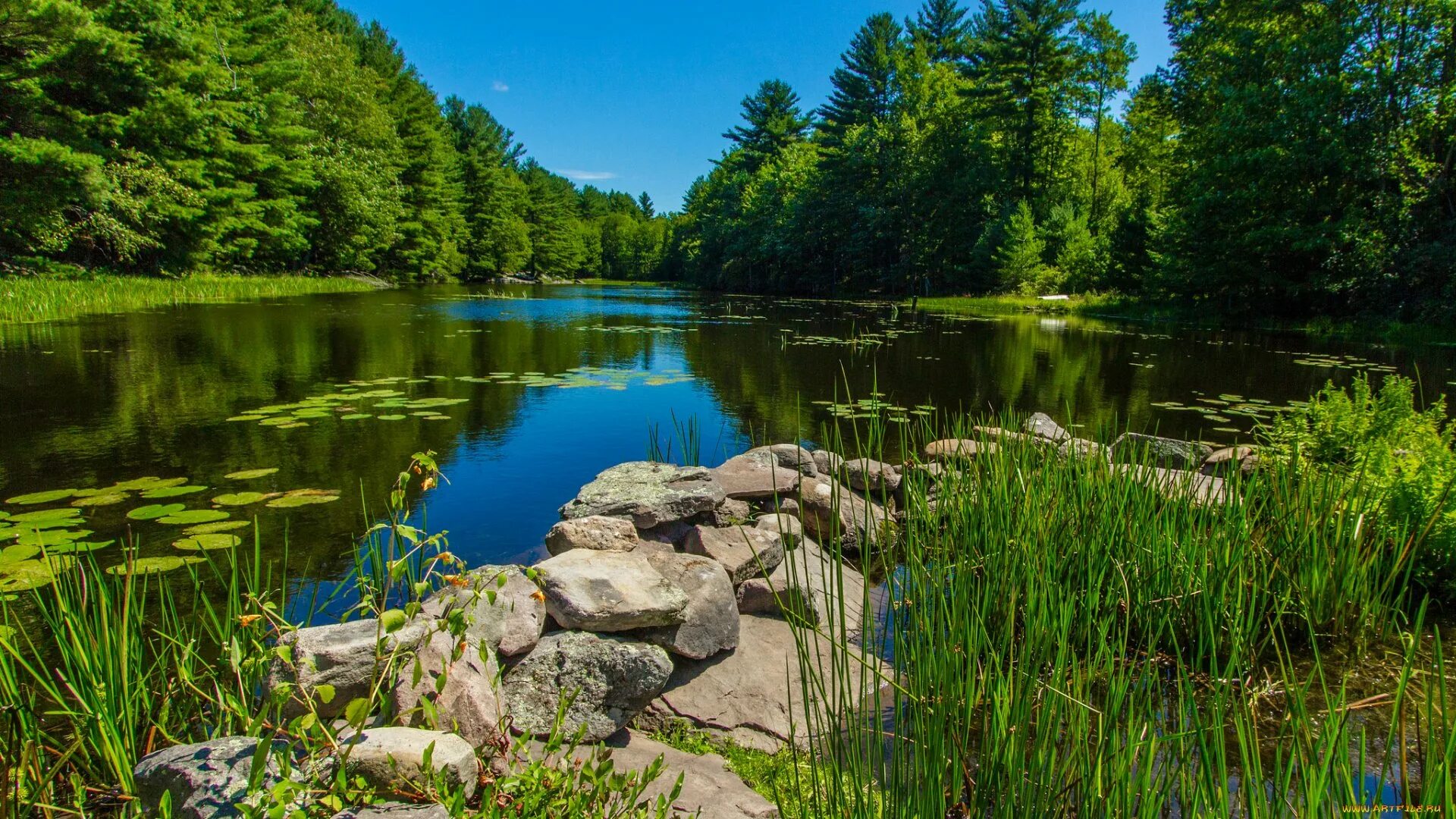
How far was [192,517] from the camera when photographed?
3.70 metres

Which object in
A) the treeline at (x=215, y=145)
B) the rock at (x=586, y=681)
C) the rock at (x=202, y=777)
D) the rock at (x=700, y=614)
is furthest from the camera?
the treeline at (x=215, y=145)

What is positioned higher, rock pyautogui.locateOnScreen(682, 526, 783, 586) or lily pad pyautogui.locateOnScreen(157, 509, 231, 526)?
lily pad pyautogui.locateOnScreen(157, 509, 231, 526)

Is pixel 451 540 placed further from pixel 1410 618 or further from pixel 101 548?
pixel 1410 618

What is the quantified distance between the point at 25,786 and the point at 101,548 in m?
2.06

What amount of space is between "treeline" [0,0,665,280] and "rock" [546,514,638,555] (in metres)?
16.7

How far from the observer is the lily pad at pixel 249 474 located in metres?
4.42

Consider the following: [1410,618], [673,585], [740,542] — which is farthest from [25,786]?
Answer: [1410,618]

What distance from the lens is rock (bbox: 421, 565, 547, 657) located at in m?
2.37

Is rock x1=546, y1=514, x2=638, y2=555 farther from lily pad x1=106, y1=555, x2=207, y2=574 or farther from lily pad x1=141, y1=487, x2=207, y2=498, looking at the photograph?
A: lily pad x1=141, y1=487, x2=207, y2=498

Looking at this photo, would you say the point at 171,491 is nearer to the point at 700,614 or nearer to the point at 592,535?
the point at 592,535

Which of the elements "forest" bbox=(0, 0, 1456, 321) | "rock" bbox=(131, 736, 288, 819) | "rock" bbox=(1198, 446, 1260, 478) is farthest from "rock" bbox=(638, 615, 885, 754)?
"forest" bbox=(0, 0, 1456, 321)

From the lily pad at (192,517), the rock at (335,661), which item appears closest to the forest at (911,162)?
the lily pad at (192,517)

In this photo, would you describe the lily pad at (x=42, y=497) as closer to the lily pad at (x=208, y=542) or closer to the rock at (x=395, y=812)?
the lily pad at (x=208, y=542)

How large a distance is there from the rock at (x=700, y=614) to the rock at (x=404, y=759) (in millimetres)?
1050
